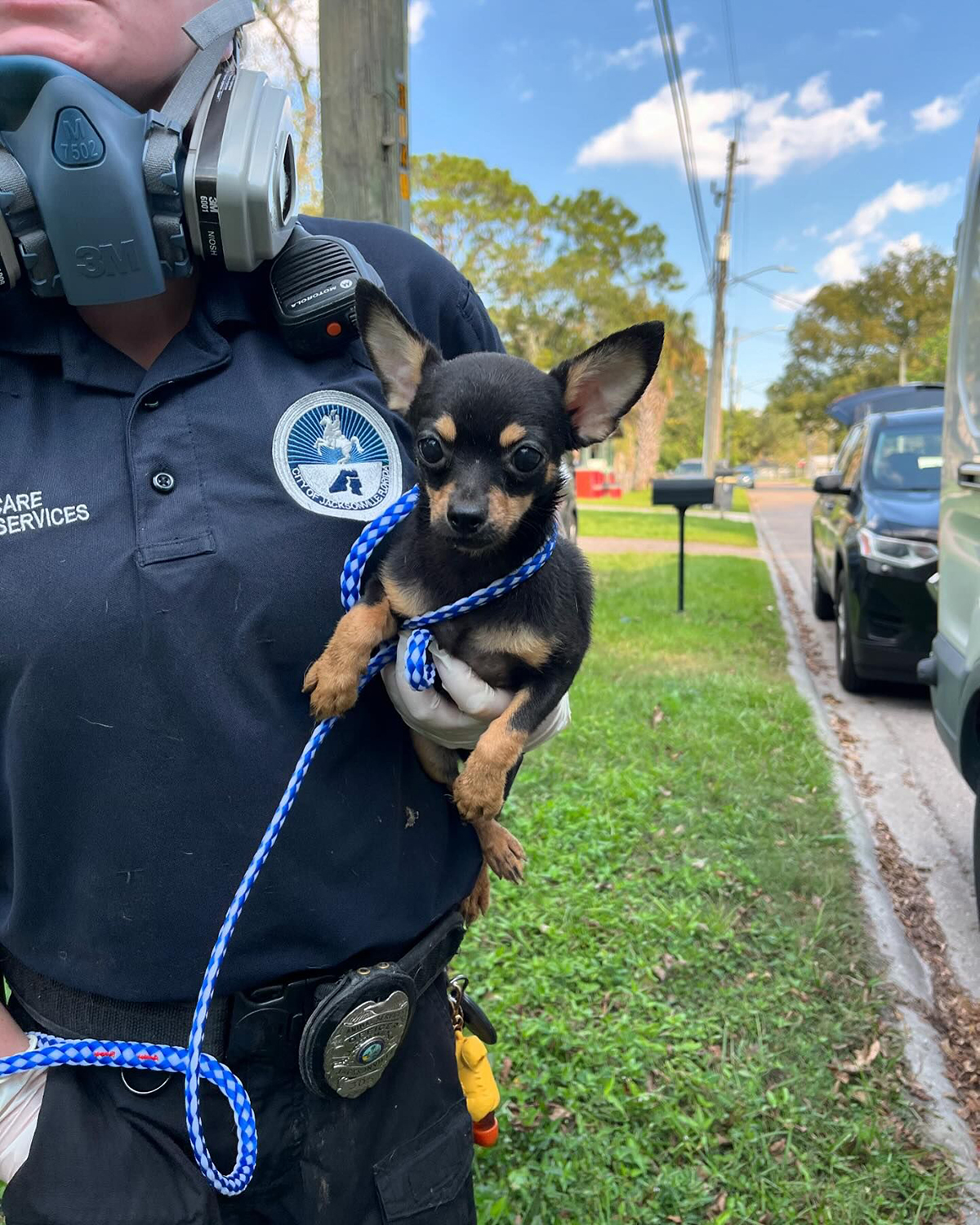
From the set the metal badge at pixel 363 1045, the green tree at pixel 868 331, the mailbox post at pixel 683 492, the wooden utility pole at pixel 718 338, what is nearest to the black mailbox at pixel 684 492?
the mailbox post at pixel 683 492

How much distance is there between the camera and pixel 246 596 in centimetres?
128

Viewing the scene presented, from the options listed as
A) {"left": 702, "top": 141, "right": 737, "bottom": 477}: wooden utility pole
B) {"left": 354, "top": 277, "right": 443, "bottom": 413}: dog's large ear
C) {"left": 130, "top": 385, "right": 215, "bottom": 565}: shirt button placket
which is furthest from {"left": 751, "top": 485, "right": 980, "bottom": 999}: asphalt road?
{"left": 702, "top": 141, "right": 737, "bottom": 477}: wooden utility pole

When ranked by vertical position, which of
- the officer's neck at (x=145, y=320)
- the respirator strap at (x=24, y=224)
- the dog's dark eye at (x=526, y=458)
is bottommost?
the dog's dark eye at (x=526, y=458)

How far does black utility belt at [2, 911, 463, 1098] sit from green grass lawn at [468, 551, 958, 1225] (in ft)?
4.85

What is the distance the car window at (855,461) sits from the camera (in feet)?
24.6

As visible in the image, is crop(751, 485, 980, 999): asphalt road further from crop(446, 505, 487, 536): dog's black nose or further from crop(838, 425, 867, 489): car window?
crop(446, 505, 487, 536): dog's black nose

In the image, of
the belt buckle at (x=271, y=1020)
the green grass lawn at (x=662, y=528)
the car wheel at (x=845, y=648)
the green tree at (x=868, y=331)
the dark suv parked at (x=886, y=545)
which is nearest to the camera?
the belt buckle at (x=271, y=1020)

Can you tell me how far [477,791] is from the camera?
1600 millimetres

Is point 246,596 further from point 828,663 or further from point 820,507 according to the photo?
point 820,507

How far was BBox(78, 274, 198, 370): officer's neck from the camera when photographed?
4.48ft

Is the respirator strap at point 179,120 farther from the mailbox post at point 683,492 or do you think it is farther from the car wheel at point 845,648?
the mailbox post at point 683,492

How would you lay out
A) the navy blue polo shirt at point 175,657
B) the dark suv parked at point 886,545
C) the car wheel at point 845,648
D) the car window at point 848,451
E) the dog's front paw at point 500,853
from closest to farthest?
the navy blue polo shirt at point 175,657, the dog's front paw at point 500,853, the dark suv parked at point 886,545, the car wheel at point 845,648, the car window at point 848,451

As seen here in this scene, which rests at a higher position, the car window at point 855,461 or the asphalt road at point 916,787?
the car window at point 855,461

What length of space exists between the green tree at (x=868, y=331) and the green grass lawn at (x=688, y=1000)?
38.8 meters
